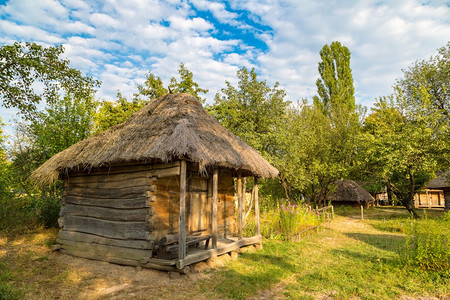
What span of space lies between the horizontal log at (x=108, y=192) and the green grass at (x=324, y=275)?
275 centimetres

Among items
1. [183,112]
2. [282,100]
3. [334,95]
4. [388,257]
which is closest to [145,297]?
[183,112]

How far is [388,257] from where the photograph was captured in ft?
24.0

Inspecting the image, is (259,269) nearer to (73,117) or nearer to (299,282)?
(299,282)

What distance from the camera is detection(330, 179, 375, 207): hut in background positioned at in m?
23.3

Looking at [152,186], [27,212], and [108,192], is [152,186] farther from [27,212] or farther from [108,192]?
[27,212]

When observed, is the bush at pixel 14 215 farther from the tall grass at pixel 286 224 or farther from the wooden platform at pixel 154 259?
the tall grass at pixel 286 224

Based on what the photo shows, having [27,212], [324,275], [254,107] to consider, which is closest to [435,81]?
[254,107]

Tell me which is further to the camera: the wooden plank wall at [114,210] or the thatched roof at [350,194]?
the thatched roof at [350,194]

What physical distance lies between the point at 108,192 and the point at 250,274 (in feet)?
14.4

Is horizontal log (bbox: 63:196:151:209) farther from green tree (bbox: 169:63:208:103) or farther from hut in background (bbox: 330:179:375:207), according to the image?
hut in background (bbox: 330:179:375:207)

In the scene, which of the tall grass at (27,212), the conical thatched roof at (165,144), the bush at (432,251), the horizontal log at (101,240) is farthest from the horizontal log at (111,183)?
the bush at (432,251)

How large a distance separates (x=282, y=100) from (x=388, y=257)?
9.16 m

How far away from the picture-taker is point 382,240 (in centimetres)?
1006

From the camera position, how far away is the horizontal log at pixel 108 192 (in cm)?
686
